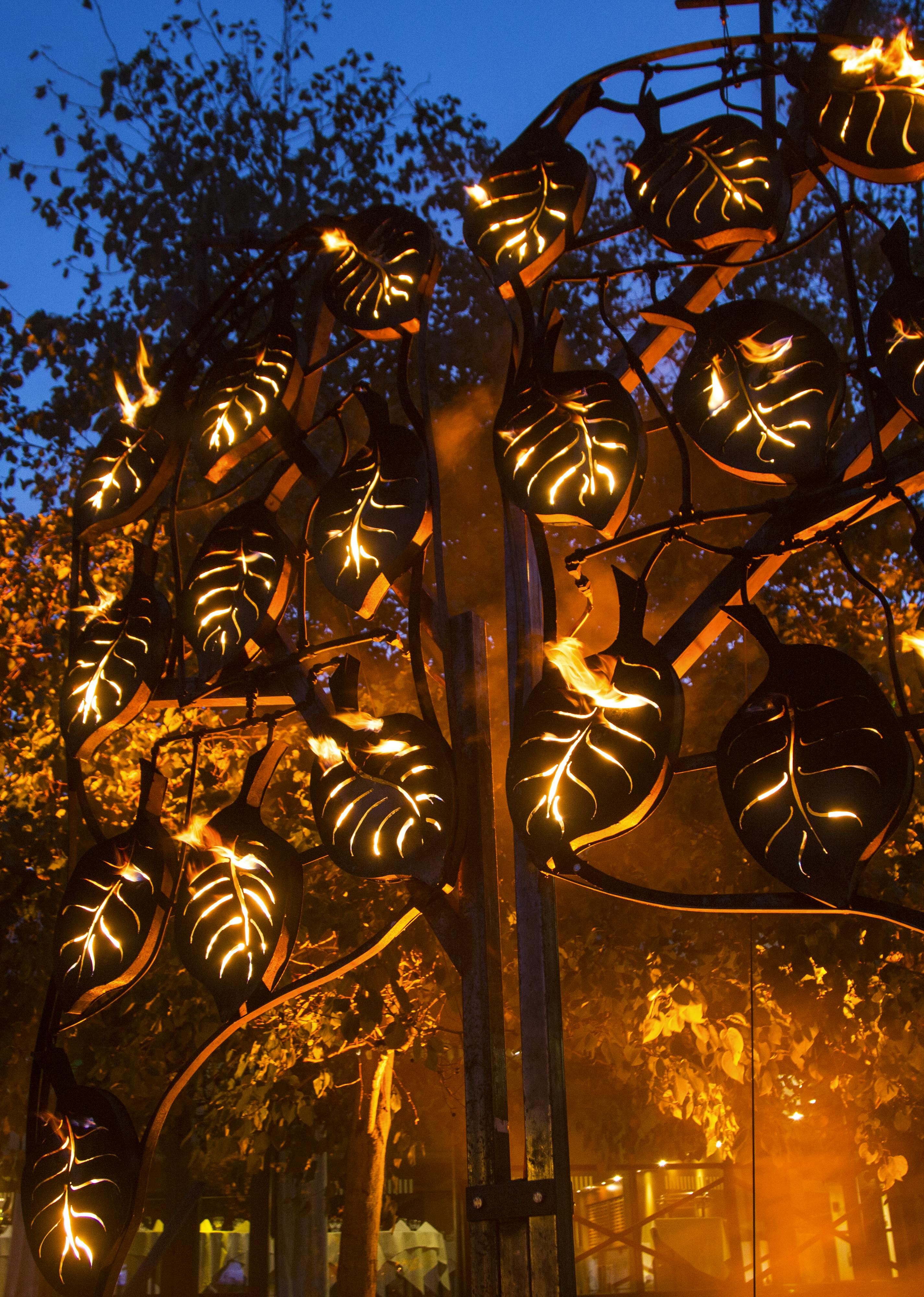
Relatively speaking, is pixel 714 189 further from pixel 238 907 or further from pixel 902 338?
pixel 238 907

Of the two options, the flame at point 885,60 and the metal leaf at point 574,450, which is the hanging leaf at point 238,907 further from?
the flame at point 885,60

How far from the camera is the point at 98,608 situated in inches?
126

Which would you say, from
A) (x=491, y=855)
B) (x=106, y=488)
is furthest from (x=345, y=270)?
(x=491, y=855)

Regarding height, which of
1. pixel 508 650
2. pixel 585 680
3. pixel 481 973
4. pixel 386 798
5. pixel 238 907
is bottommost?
pixel 481 973

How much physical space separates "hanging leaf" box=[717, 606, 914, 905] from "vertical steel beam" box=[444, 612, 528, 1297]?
1.99ft

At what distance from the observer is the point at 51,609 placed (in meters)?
9.28

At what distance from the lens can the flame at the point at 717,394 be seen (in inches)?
95.5

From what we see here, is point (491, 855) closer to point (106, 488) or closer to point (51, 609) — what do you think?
point (106, 488)

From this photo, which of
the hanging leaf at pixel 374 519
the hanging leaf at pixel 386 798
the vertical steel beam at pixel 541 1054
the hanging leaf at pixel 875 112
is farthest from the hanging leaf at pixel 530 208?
the hanging leaf at pixel 386 798

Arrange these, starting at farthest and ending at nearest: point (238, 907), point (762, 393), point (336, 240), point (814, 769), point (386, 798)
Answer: point (336, 240)
point (238, 907)
point (386, 798)
point (762, 393)
point (814, 769)

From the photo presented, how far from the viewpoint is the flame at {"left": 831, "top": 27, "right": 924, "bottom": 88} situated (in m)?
2.39

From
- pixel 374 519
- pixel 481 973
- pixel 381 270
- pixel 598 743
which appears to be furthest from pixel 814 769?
pixel 381 270

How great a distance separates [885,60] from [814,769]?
1.55m

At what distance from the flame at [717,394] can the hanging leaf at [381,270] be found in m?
0.91
